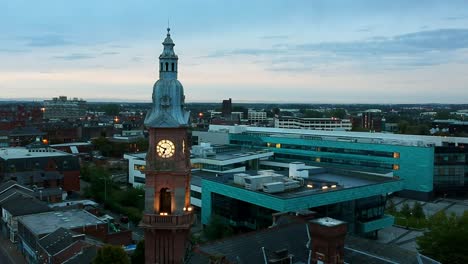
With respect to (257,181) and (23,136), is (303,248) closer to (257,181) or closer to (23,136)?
(257,181)

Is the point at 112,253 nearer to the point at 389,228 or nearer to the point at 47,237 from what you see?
the point at 47,237

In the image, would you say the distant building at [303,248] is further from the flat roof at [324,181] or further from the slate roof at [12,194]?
the slate roof at [12,194]

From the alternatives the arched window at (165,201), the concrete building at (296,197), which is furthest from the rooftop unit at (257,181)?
the arched window at (165,201)

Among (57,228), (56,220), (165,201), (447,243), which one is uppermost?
(165,201)

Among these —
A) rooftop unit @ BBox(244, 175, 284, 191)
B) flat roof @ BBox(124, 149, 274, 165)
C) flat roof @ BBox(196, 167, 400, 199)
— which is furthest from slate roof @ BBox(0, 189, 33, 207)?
rooftop unit @ BBox(244, 175, 284, 191)

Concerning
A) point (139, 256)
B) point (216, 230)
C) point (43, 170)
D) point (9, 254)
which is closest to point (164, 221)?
point (139, 256)

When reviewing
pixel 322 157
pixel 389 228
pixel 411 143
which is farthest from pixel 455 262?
pixel 322 157

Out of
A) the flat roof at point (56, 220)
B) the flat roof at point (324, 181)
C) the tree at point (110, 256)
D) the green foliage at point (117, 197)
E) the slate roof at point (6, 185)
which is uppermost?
the flat roof at point (324, 181)

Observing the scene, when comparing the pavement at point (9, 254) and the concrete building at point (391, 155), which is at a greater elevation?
the concrete building at point (391, 155)
